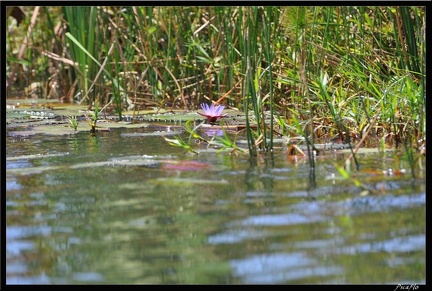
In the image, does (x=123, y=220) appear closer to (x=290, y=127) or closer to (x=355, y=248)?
(x=355, y=248)

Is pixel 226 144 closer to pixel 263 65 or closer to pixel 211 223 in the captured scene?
pixel 211 223

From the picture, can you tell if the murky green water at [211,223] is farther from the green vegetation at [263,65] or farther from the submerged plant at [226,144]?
the green vegetation at [263,65]

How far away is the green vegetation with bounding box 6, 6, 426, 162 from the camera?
361 cm

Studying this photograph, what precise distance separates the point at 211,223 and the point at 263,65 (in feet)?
10.5

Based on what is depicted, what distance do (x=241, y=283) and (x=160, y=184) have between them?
1.07 m

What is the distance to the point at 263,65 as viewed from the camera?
17.9 ft

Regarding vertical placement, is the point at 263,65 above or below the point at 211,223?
above

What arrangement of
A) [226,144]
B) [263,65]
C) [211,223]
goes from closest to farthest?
[211,223]
[226,144]
[263,65]

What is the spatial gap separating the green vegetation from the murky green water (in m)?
0.34

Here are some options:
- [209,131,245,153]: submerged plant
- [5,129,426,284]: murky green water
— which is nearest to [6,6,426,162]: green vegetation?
[209,131,245,153]: submerged plant

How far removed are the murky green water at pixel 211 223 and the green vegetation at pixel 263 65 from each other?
0.34 m

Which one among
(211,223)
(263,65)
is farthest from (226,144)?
(263,65)

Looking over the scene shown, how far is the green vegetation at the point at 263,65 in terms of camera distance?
11.8 feet
